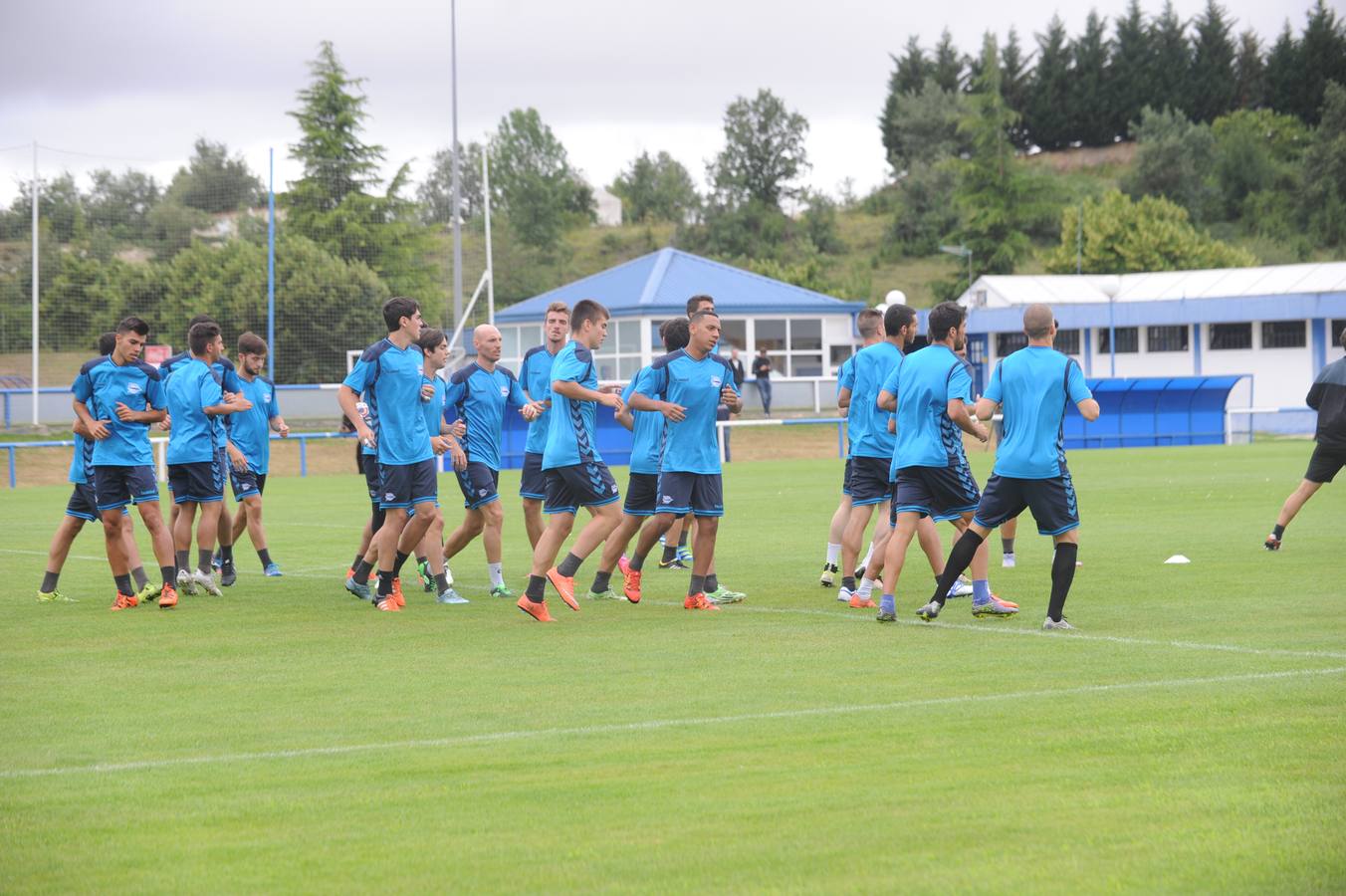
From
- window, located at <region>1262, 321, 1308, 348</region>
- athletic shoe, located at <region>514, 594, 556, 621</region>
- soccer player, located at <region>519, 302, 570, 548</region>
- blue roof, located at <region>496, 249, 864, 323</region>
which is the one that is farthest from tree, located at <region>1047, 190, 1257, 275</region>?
athletic shoe, located at <region>514, 594, 556, 621</region>

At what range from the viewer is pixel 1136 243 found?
77188mm

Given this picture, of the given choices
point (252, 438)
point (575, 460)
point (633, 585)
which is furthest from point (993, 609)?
point (252, 438)

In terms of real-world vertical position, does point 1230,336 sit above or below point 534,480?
above

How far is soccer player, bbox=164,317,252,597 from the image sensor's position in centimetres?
1246

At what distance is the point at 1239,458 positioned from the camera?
31234mm

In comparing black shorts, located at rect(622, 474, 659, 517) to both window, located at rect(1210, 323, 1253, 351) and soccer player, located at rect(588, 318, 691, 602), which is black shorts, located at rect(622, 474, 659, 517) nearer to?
soccer player, located at rect(588, 318, 691, 602)

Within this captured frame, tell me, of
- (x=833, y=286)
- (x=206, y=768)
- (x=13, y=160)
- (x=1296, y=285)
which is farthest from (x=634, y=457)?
(x=833, y=286)

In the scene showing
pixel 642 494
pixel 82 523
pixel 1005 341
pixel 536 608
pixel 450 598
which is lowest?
pixel 450 598

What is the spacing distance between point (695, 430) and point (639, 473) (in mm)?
1301

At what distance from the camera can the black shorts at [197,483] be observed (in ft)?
41.1

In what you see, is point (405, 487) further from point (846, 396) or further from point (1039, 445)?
point (1039, 445)

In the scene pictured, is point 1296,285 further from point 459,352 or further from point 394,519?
point 394,519

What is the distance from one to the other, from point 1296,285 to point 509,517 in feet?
141

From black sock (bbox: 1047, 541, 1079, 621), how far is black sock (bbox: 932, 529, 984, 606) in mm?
531
